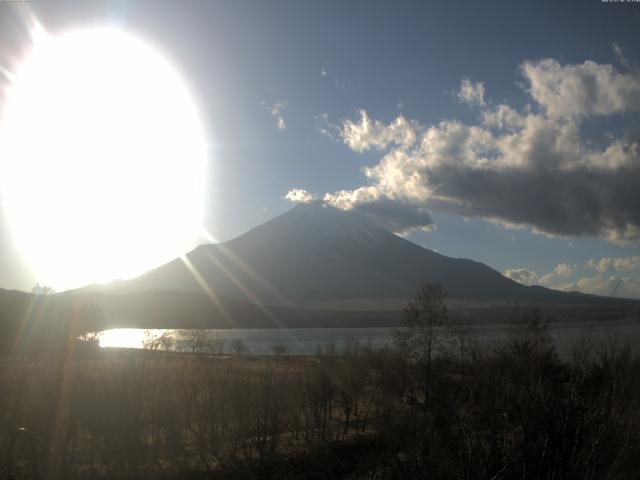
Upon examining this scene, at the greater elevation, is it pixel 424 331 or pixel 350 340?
pixel 424 331

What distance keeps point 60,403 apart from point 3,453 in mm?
3354

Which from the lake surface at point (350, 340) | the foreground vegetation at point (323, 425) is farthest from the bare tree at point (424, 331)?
the foreground vegetation at point (323, 425)

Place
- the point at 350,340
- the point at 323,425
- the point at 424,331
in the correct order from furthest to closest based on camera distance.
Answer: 1. the point at 350,340
2. the point at 424,331
3. the point at 323,425

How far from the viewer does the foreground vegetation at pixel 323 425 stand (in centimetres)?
587

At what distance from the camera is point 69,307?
92.9 metres

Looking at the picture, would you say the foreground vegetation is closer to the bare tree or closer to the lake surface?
the lake surface

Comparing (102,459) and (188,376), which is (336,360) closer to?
(188,376)

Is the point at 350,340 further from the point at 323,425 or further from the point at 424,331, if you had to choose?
the point at 323,425

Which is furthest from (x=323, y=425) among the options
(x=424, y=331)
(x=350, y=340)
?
(x=350, y=340)

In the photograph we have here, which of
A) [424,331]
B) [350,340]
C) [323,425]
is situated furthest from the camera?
[350,340]

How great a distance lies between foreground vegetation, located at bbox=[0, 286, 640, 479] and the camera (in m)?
5.87

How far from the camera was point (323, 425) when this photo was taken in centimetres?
2202

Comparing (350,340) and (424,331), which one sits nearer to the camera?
(424,331)

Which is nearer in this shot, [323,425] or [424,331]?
[323,425]
